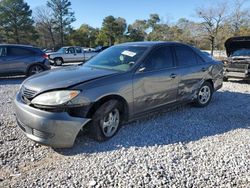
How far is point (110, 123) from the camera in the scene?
14.3ft

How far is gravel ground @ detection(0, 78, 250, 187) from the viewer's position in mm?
3264

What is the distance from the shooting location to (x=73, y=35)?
60.0 m

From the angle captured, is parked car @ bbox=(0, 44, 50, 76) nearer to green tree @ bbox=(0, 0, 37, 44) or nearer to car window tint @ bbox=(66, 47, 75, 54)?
car window tint @ bbox=(66, 47, 75, 54)

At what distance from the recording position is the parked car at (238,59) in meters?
10.1

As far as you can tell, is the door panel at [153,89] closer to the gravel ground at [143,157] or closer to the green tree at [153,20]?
the gravel ground at [143,157]

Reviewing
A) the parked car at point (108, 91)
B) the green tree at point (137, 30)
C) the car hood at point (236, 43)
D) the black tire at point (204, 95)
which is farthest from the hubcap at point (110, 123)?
the green tree at point (137, 30)

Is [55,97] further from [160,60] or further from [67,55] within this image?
[67,55]

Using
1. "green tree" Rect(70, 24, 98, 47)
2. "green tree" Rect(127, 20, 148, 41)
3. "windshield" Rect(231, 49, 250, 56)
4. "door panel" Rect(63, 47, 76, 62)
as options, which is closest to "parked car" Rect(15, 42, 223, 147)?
"windshield" Rect(231, 49, 250, 56)

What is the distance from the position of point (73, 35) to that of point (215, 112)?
56936 millimetres

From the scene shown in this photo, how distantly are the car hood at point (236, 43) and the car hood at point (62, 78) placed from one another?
290 inches

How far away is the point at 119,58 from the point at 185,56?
5.44 feet

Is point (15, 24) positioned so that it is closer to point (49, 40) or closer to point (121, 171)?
point (49, 40)

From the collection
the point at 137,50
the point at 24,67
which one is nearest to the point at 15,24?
the point at 24,67

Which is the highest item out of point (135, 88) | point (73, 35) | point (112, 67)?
point (73, 35)
